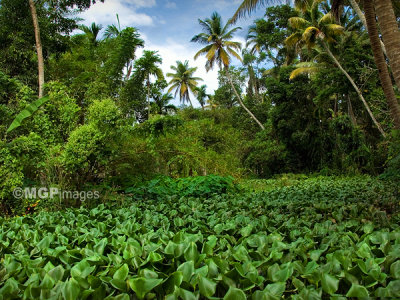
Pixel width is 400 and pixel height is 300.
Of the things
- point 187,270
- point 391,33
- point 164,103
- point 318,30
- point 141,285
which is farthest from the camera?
point 164,103

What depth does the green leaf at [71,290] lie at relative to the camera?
4.05ft

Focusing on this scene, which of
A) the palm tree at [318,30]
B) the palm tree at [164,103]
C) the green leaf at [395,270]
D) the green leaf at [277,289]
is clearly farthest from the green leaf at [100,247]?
the palm tree at [164,103]

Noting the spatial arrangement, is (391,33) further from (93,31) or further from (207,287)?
(93,31)

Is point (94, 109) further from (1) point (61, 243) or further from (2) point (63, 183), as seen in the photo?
(1) point (61, 243)

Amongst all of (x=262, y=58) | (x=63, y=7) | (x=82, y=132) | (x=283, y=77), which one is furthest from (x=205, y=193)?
(x=262, y=58)

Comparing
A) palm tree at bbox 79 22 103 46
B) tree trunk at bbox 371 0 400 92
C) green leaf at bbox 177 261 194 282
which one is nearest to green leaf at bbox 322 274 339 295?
green leaf at bbox 177 261 194 282

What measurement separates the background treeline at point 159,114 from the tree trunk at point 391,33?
4.14 metres

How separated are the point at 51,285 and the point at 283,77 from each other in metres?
18.1

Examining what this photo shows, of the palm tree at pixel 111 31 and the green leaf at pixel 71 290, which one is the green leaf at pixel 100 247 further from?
the palm tree at pixel 111 31

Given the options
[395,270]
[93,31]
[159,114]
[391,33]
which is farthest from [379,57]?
[93,31]

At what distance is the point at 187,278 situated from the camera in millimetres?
1359

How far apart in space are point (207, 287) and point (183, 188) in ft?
15.1

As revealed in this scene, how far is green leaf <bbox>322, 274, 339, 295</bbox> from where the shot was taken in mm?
1223

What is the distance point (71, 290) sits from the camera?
1249 mm
